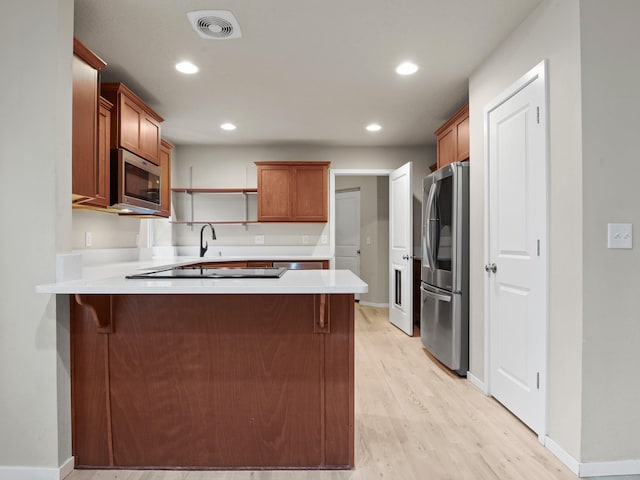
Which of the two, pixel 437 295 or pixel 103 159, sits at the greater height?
pixel 103 159

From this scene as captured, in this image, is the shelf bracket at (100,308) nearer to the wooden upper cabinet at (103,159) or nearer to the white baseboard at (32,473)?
the white baseboard at (32,473)

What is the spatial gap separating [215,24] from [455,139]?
230cm

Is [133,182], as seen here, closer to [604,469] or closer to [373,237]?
[604,469]

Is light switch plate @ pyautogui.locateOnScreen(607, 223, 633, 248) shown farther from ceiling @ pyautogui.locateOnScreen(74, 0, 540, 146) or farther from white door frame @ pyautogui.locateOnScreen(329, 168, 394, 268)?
white door frame @ pyautogui.locateOnScreen(329, 168, 394, 268)

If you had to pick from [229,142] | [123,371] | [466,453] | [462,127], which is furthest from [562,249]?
[229,142]

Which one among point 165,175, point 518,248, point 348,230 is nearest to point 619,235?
point 518,248

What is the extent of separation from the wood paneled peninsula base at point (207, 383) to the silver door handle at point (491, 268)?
4.15ft

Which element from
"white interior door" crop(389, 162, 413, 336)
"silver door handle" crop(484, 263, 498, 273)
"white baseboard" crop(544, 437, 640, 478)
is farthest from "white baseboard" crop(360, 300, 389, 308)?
"white baseboard" crop(544, 437, 640, 478)

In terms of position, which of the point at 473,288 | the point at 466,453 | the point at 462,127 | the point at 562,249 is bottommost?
the point at 466,453

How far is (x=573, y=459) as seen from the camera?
1.70 metres

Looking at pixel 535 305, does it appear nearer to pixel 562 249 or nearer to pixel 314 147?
pixel 562 249

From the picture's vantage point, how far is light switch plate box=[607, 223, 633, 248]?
1.67 meters

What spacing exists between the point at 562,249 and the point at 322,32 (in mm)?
1850

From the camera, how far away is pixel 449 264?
3.01m
